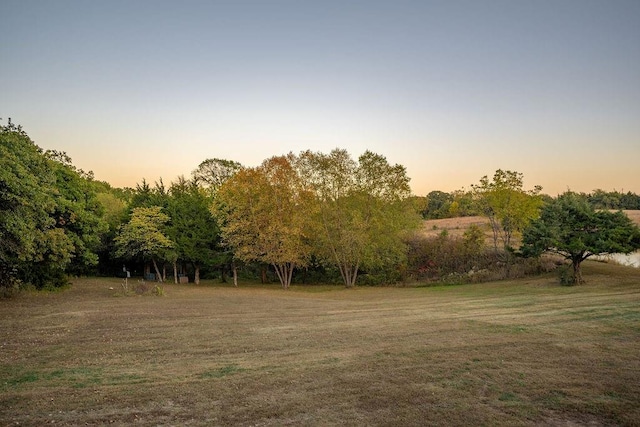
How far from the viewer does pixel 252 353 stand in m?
12.2

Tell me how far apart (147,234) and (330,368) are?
37.5 meters

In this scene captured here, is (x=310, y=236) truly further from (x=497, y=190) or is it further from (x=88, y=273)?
(x=88, y=273)

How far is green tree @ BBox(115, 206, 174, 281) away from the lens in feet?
142

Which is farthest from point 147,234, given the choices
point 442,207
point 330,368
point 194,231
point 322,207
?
point 442,207

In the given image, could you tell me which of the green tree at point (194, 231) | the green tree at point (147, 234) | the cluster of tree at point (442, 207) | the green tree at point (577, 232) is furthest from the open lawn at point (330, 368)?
the cluster of tree at point (442, 207)

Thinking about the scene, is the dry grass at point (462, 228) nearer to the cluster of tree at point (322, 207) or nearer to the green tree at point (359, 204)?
the green tree at point (359, 204)

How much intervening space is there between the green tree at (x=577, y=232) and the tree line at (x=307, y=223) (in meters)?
0.10

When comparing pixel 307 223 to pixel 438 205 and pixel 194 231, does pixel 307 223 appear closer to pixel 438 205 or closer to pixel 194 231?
pixel 194 231

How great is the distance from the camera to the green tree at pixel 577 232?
26.5 meters

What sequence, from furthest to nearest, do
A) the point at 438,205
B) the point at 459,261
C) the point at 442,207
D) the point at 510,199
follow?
the point at 438,205, the point at 442,207, the point at 459,261, the point at 510,199

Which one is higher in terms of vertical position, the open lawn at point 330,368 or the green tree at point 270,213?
the green tree at point 270,213

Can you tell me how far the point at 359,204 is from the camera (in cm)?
4006

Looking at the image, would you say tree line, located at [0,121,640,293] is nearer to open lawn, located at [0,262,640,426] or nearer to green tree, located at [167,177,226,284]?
green tree, located at [167,177,226,284]

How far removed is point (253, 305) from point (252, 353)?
12.9 metres
